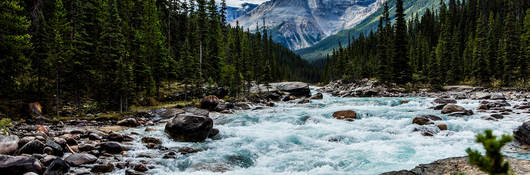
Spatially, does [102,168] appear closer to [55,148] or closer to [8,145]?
[55,148]

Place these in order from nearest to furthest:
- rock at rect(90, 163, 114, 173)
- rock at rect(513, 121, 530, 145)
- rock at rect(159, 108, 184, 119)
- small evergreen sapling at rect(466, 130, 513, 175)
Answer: small evergreen sapling at rect(466, 130, 513, 175)
rock at rect(90, 163, 114, 173)
rock at rect(513, 121, 530, 145)
rock at rect(159, 108, 184, 119)

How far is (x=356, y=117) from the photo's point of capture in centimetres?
1936

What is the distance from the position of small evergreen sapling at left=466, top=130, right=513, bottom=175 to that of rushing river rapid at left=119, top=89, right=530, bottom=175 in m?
7.06

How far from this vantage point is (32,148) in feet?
30.4

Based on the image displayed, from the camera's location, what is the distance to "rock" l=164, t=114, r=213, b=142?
44.9 ft

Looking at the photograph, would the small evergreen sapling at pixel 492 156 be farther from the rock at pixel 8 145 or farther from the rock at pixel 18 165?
the rock at pixel 8 145

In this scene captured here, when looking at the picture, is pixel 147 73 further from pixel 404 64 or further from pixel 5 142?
pixel 404 64

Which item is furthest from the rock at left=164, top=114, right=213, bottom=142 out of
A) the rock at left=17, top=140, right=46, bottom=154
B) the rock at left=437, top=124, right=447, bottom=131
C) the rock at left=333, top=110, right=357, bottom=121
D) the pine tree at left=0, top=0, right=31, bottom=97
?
the pine tree at left=0, top=0, right=31, bottom=97

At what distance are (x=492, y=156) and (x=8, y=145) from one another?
12.8m

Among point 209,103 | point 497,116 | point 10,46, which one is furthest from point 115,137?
point 497,116

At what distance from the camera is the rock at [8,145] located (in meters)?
8.56

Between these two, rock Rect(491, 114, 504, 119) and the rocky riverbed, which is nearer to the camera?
the rocky riverbed

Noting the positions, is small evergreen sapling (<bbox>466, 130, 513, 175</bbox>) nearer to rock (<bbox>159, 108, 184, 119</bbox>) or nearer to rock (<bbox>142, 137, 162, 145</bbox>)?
rock (<bbox>142, 137, 162, 145</bbox>)

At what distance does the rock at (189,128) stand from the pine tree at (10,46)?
13.3m
